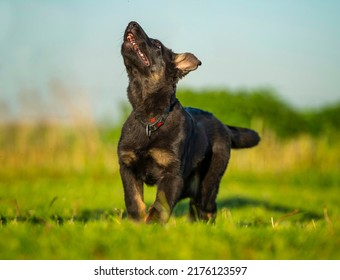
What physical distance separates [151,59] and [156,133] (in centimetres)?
84

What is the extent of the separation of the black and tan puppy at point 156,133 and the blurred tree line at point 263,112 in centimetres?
1139

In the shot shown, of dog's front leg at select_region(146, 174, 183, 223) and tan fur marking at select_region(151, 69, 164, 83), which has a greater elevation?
tan fur marking at select_region(151, 69, 164, 83)

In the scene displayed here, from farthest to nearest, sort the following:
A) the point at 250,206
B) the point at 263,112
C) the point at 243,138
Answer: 1. the point at 263,112
2. the point at 250,206
3. the point at 243,138

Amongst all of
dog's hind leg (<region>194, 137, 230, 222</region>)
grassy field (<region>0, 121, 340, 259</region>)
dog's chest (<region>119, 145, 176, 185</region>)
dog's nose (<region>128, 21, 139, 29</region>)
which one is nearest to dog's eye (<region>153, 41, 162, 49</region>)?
dog's nose (<region>128, 21, 139, 29</region>)

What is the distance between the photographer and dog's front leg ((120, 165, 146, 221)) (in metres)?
5.89

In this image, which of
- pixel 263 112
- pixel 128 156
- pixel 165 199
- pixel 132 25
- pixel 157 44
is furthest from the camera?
pixel 263 112

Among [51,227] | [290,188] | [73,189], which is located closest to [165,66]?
[51,227]

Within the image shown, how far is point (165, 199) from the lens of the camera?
5.87 meters

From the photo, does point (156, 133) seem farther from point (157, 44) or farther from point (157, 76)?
point (157, 44)

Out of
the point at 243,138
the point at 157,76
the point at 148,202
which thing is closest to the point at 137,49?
the point at 157,76

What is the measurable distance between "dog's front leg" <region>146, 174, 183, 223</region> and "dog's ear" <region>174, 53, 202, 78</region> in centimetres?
120

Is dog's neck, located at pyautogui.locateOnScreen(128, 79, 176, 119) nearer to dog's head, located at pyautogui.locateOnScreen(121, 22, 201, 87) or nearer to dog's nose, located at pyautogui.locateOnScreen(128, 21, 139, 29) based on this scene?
dog's head, located at pyautogui.locateOnScreen(121, 22, 201, 87)

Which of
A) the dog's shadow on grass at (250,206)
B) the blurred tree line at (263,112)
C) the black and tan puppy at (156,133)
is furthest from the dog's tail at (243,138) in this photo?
the blurred tree line at (263,112)
